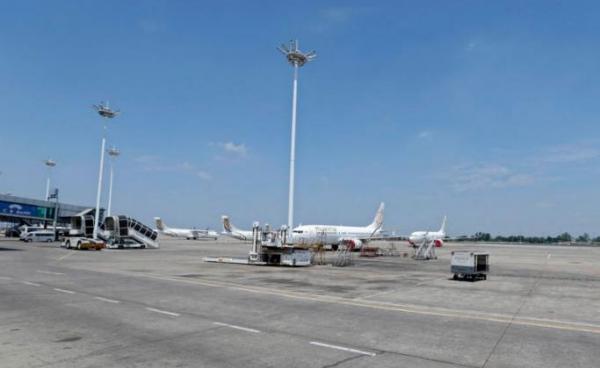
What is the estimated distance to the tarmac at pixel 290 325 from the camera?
28.3 ft

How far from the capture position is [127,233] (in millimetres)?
59281

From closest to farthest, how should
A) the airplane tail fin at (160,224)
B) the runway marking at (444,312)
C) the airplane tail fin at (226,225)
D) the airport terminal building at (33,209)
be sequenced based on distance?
the runway marking at (444,312) < the airport terminal building at (33,209) < the airplane tail fin at (226,225) < the airplane tail fin at (160,224)

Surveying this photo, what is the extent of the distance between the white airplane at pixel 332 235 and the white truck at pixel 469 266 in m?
26.1

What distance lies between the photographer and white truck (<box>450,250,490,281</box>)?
24206 mm

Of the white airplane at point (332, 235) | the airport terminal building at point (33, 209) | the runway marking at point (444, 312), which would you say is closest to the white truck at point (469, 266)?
the runway marking at point (444, 312)

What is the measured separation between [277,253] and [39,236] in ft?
188

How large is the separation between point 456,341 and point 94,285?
15.4 meters

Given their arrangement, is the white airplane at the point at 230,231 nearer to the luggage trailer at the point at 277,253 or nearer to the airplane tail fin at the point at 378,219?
the airplane tail fin at the point at 378,219

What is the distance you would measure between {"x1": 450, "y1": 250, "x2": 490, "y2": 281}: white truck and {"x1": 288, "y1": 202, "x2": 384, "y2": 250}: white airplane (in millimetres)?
26061

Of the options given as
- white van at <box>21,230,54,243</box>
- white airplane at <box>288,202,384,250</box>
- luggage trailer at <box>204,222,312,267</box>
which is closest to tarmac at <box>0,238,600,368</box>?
luggage trailer at <box>204,222,312,267</box>

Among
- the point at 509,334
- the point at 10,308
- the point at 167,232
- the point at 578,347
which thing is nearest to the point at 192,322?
the point at 10,308

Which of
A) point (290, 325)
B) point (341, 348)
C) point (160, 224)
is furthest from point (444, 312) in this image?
point (160, 224)

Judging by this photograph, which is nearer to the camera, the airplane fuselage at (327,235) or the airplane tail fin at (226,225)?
the airplane fuselage at (327,235)

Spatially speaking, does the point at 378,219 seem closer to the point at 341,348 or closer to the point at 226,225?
the point at 226,225
